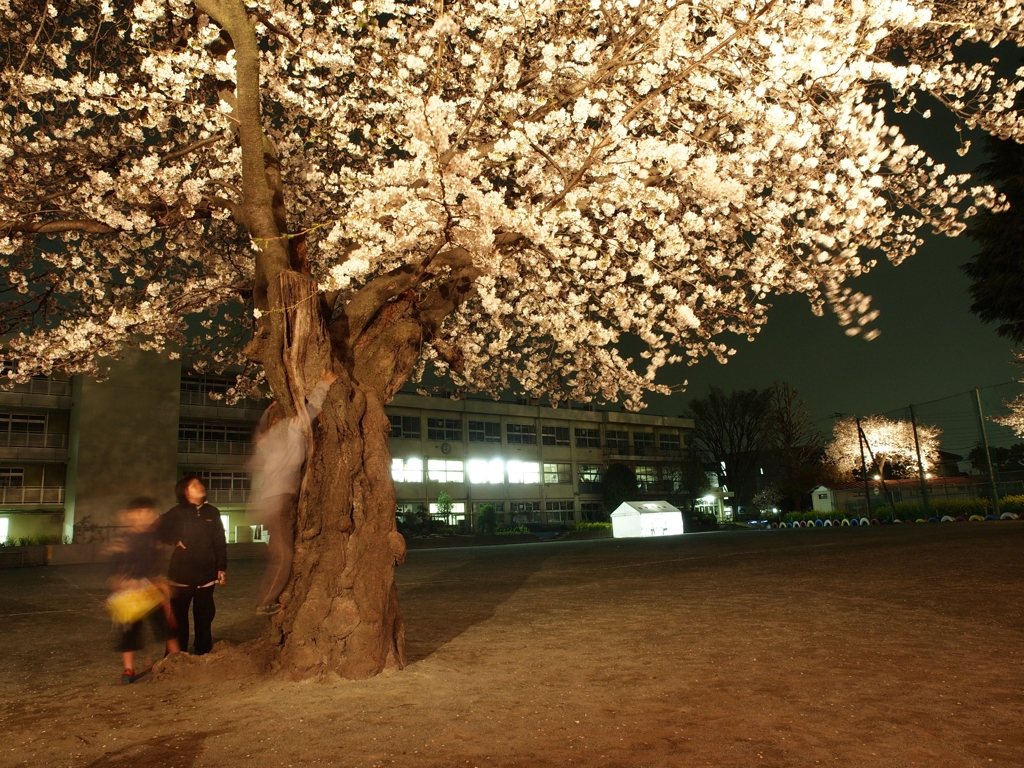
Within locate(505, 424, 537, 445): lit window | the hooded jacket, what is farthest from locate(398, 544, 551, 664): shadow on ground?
locate(505, 424, 537, 445): lit window

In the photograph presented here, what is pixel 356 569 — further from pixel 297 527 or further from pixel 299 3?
pixel 299 3

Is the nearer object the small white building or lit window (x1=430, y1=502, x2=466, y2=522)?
the small white building

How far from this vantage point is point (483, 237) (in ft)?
20.0

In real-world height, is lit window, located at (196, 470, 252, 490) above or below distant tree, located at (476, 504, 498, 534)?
above

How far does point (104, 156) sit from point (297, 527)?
5.37 metres

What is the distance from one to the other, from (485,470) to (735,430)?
66.9 ft

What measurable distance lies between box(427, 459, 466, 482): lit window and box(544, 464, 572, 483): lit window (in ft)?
29.5

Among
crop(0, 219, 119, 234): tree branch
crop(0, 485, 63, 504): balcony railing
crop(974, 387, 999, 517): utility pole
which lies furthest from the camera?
crop(0, 485, 63, 504): balcony railing

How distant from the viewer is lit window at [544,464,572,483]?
190 ft

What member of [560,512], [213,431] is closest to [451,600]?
[213,431]

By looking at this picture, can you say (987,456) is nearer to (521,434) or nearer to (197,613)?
(197,613)

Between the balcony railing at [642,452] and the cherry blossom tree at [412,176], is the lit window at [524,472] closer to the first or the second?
the balcony railing at [642,452]

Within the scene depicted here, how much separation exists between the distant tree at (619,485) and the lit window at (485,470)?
9117mm

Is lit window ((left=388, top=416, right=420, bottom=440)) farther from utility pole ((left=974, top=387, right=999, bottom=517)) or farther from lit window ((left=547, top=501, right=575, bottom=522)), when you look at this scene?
utility pole ((left=974, top=387, right=999, bottom=517))
